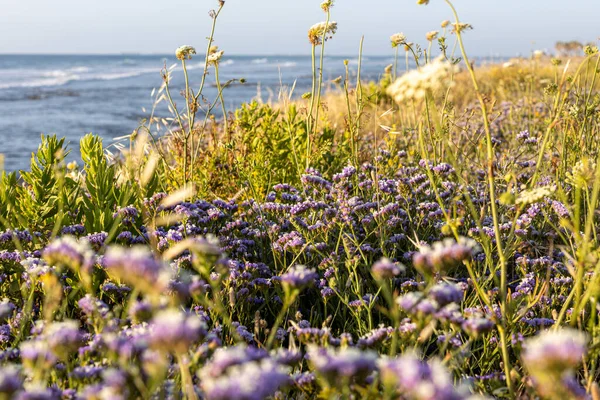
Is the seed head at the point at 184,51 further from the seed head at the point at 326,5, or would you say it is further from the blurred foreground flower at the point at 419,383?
A: the blurred foreground flower at the point at 419,383

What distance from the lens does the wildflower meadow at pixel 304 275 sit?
4.34 ft

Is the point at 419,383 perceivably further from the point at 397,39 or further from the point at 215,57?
the point at 215,57

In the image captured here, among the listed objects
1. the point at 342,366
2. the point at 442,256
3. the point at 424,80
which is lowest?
the point at 342,366

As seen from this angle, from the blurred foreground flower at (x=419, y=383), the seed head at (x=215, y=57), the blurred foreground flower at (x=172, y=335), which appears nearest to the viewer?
the blurred foreground flower at (x=419, y=383)

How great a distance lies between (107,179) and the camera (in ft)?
11.2

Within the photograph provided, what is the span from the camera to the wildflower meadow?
52.1 inches

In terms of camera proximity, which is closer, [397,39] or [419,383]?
[419,383]

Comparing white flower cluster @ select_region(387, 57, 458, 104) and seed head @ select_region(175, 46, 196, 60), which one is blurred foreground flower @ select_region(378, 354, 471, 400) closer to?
white flower cluster @ select_region(387, 57, 458, 104)

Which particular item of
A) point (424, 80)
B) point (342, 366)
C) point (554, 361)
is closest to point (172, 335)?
point (342, 366)

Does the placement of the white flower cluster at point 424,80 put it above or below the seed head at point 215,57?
below

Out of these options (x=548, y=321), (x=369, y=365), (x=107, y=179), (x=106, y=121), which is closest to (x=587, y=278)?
(x=548, y=321)

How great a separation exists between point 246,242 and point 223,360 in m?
2.08

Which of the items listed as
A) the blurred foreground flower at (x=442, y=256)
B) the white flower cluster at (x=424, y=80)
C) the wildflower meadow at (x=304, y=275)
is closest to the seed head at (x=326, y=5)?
the wildflower meadow at (x=304, y=275)

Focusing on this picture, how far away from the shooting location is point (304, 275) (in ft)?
5.32
